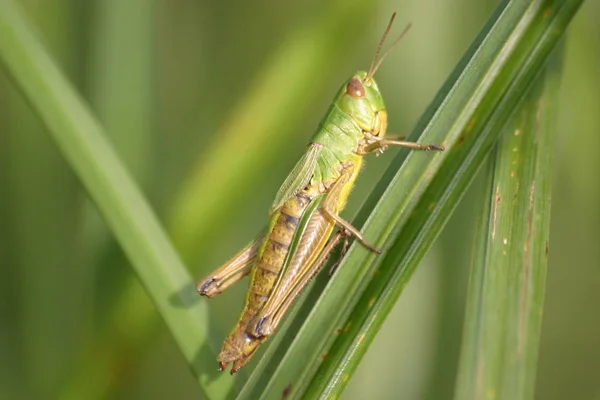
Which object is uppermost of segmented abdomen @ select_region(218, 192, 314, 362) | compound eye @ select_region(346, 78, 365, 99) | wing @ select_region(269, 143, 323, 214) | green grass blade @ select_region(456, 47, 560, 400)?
compound eye @ select_region(346, 78, 365, 99)

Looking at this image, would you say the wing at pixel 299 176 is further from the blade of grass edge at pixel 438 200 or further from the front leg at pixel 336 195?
the blade of grass edge at pixel 438 200

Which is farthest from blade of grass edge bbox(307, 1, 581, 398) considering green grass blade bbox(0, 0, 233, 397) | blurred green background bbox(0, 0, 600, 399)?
blurred green background bbox(0, 0, 600, 399)

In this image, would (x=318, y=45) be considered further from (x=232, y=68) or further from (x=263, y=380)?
(x=232, y=68)

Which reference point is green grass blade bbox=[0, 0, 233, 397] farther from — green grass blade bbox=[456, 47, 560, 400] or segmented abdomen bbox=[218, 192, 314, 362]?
green grass blade bbox=[456, 47, 560, 400]

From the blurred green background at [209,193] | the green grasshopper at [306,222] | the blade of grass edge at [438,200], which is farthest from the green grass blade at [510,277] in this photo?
the blurred green background at [209,193]

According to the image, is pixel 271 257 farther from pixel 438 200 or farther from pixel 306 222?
pixel 438 200

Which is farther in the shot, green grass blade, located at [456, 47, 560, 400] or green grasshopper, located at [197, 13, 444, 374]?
green grasshopper, located at [197, 13, 444, 374]
